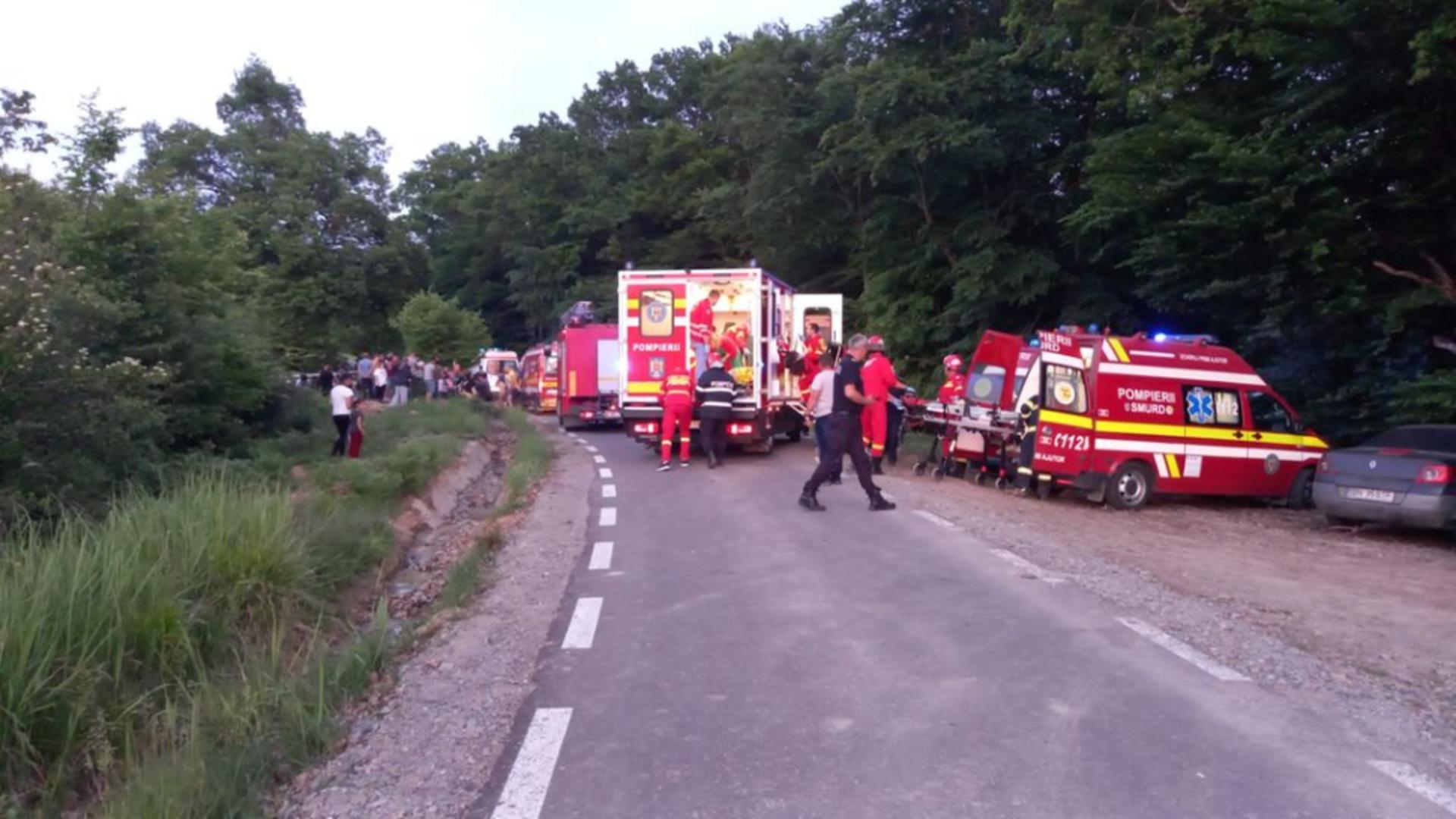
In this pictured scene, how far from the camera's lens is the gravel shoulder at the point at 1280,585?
6.79 m

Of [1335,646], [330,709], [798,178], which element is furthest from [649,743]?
[798,178]

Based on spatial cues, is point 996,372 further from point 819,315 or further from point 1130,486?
point 819,315

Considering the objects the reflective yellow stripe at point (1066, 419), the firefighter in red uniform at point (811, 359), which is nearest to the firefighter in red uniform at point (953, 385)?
the firefighter in red uniform at point (811, 359)

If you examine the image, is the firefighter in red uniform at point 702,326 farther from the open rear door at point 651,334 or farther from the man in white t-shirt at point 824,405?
the man in white t-shirt at point 824,405

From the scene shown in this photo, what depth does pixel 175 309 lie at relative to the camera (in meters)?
16.3

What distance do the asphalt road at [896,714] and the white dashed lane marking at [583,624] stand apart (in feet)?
0.08

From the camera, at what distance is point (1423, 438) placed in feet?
46.6

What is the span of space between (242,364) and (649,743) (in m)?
14.8

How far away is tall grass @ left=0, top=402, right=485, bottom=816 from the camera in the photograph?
20.4 ft

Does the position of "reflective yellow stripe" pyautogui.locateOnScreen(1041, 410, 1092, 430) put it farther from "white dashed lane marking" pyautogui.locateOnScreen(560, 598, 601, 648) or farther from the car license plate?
"white dashed lane marking" pyautogui.locateOnScreen(560, 598, 601, 648)

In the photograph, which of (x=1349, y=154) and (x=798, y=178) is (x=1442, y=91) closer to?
(x=1349, y=154)

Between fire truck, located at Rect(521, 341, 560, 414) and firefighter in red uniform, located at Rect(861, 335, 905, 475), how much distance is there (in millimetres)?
20296

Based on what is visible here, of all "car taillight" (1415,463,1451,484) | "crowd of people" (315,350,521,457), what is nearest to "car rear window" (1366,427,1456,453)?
"car taillight" (1415,463,1451,484)

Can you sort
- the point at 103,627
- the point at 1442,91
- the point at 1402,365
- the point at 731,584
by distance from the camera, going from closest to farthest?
the point at 103,627 → the point at 731,584 → the point at 1442,91 → the point at 1402,365
